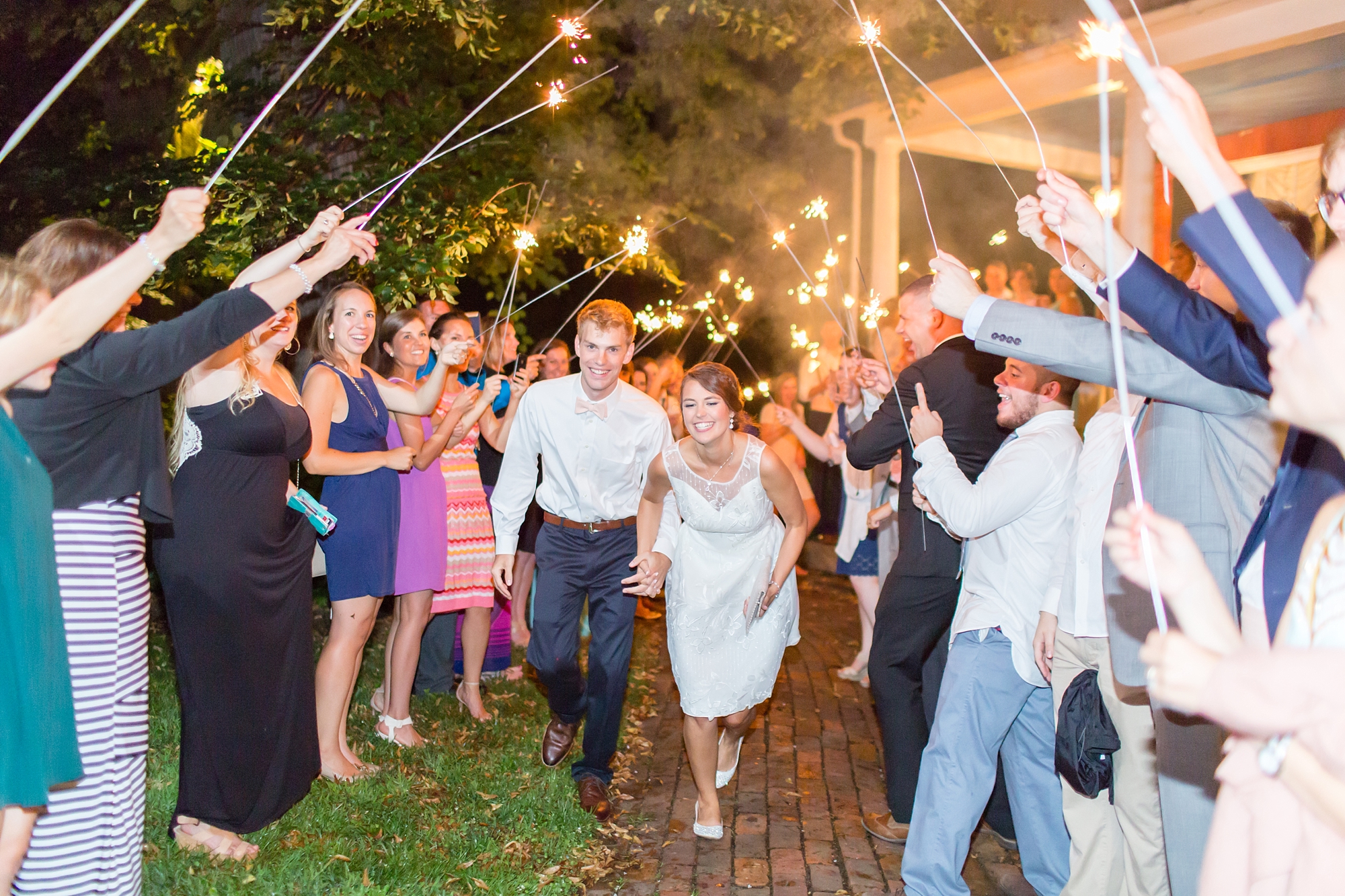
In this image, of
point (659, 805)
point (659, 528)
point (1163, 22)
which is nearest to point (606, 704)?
point (659, 805)

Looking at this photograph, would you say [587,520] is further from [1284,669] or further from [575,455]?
[1284,669]

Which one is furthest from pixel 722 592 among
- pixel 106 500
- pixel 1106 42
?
pixel 1106 42

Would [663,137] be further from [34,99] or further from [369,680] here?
[369,680]

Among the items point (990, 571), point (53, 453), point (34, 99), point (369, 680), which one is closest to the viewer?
point (53, 453)

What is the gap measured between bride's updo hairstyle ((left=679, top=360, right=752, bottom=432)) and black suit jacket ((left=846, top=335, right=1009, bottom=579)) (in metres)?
0.63

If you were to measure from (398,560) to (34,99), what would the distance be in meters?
4.89

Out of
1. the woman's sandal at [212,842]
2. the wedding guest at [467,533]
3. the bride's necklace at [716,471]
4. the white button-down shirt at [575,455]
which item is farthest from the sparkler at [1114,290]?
the wedding guest at [467,533]

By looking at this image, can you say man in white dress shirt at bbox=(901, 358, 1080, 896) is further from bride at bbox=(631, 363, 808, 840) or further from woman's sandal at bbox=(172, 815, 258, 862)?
woman's sandal at bbox=(172, 815, 258, 862)

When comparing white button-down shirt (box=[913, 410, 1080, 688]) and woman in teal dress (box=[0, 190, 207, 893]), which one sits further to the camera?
white button-down shirt (box=[913, 410, 1080, 688])

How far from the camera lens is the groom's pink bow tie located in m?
4.98

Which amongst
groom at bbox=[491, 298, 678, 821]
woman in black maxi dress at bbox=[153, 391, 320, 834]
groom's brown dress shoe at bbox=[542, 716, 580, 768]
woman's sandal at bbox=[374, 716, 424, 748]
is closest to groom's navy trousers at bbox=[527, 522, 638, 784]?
groom at bbox=[491, 298, 678, 821]

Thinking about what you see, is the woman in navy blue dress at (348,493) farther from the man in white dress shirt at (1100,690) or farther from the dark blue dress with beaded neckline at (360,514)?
the man in white dress shirt at (1100,690)

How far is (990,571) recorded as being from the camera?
3820 mm

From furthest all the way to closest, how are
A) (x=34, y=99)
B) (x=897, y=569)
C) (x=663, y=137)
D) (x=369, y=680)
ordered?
1. (x=663, y=137)
2. (x=34, y=99)
3. (x=369, y=680)
4. (x=897, y=569)
